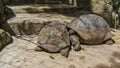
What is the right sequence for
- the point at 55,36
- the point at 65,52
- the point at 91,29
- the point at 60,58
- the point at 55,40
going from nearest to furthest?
the point at 60,58
the point at 65,52
the point at 55,40
the point at 55,36
the point at 91,29

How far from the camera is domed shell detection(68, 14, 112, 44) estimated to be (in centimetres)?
746

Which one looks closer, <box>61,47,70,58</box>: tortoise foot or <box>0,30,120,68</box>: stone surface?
<box>0,30,120,68</box>: stone surface

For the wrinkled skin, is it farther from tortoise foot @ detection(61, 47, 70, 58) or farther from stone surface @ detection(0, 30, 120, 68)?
stone surface @ detection(0, 30, 120, 68)

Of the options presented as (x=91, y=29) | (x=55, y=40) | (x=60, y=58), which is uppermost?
(x=91, y=29)

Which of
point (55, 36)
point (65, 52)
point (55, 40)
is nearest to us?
point (65, 52)

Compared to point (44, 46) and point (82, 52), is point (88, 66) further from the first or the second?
point (44, 46)

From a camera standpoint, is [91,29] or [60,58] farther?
[91,29]

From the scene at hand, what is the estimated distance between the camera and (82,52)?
7152 millimetres

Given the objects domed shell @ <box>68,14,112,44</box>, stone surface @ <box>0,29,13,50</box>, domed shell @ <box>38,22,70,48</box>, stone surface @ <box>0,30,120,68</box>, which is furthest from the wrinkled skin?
stone surface @ <box>0,29,13,50</box>

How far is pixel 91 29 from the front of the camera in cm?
749

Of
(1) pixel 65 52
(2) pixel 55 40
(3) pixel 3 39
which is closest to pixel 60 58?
(1) pixel 65 52

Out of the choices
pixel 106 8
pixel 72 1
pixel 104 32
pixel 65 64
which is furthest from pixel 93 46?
pixel 72 1

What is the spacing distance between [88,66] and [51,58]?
1072 mm

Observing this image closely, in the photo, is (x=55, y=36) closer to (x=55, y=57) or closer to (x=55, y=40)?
(x=55, y=40)
